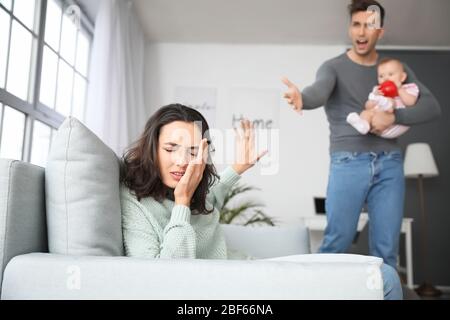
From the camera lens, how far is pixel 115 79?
10.0 feet

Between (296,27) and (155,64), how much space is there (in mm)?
1309

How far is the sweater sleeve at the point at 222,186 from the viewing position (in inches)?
55.9

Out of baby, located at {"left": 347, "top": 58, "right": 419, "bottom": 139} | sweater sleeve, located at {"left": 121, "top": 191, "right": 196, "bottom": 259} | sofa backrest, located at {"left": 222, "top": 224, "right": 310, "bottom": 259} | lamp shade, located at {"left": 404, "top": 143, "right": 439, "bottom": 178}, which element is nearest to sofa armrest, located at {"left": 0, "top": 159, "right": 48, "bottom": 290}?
sweater sleeve, located at {"left": 121, "top": 191, "right": 196, "bottom": 259}

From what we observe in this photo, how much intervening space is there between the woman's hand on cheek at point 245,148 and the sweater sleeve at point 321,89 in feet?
1.34

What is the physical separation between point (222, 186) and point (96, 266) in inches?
28.0

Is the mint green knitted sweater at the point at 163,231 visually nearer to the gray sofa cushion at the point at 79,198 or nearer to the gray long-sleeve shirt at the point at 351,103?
the gray sofa cushion at the point at 79,198

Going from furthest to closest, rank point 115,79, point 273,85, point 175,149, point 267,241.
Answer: point 273,85 < point 115,79 < point 267,241 < point 175,149

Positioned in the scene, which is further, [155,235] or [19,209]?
[155,235]

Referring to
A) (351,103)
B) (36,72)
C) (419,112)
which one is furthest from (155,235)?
(36,72)

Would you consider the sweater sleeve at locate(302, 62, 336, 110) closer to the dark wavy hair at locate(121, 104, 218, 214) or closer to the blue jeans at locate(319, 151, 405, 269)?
the blue jeans at locate(319, 151, 405, 269)

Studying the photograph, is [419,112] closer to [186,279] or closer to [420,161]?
[186,279]

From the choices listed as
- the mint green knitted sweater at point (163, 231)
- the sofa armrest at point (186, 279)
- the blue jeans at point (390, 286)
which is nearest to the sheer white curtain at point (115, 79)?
the mint green knitted sweater at point (163, 231)

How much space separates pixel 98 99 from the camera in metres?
2.86
